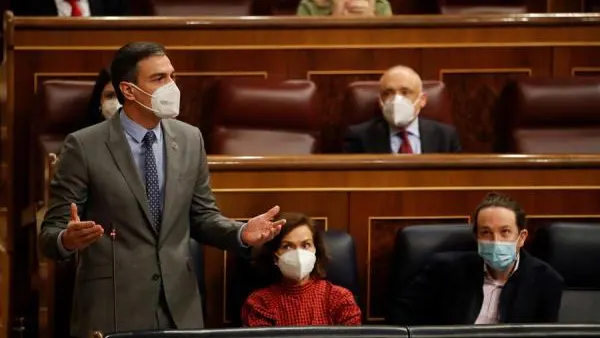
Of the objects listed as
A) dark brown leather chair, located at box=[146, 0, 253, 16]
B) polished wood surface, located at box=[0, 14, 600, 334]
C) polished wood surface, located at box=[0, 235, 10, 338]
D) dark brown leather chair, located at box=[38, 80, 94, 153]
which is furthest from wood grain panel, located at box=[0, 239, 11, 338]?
dark brown leather chair, located at box=[146, 0, 253, 16]

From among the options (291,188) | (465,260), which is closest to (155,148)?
(291,188)

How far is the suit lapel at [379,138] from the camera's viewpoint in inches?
89.9

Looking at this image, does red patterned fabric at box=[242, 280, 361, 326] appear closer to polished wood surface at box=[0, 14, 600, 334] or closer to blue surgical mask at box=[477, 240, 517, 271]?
blue surgical mask at box=[477, 240, 517, 271]

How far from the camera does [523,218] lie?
1.82 meters

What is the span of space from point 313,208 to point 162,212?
447mm

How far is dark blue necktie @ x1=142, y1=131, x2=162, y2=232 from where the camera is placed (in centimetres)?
153

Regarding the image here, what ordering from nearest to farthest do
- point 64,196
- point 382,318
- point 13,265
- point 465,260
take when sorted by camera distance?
point 64,196 < point 465,260 < point 382,318 < point 13,265

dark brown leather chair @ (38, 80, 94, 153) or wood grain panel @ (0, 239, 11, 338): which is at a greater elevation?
dark brown leather chair @ (38, 80, 94, 153)

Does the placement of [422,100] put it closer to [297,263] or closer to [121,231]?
[297,263]

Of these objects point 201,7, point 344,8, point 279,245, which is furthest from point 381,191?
point 201,7

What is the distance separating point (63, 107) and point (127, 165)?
81cm

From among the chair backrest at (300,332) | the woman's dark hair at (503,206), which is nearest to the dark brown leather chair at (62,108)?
the woman's dark hair at (503,206)

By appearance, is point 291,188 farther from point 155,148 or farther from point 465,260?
point 155,148

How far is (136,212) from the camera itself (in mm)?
1509
